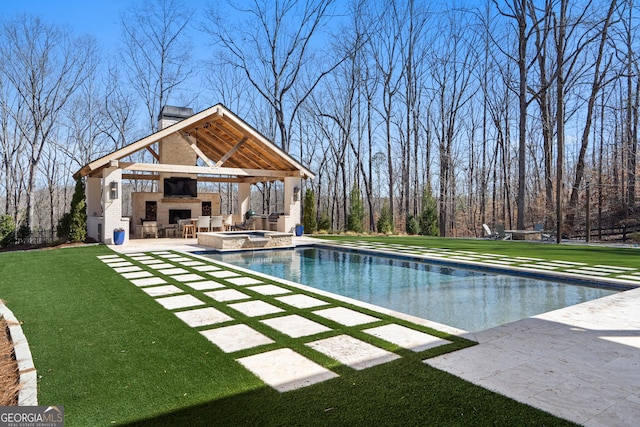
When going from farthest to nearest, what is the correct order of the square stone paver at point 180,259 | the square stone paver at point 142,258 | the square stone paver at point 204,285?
the square stone paver at point 142,258
the square stone paver at point 180,259
the square stone paver at point 204,285

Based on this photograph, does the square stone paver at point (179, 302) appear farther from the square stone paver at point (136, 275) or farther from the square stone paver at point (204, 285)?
the square stone paver at point (136, 275)

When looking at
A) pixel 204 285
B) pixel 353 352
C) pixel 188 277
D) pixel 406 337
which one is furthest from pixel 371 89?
pixel 353 352

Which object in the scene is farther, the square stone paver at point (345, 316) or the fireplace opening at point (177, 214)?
the fireplace opening at point (177, 214)

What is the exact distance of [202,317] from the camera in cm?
419

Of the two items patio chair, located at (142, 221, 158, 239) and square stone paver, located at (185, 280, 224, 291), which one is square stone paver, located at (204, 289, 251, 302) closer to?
square stone paver, located at (185, 280, 224, 291)

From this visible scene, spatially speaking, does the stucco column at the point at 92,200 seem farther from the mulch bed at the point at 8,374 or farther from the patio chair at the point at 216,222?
the mulch bed at the point at 8,374

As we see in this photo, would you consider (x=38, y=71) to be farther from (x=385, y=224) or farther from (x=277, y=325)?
(x=277, y=325)

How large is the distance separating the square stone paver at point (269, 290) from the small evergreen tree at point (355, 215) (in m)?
13.7

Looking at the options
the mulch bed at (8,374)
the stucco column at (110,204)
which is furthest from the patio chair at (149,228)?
the mulch bed at (8,374)

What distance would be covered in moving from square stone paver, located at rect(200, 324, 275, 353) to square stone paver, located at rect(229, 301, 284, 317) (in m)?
0.46

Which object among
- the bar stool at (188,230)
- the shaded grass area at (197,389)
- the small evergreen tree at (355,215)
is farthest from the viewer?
the small evergreen tree at (355,215)

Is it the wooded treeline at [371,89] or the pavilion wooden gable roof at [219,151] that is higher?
the wooded treeline at [371,89]

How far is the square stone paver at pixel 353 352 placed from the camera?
9.71 feet

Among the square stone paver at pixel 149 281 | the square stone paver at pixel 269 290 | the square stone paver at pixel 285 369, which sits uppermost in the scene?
the square stone paver at pixel 149 281
